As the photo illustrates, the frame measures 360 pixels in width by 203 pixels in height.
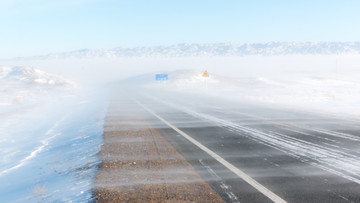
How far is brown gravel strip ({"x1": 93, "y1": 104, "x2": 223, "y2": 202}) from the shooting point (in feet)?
16.1

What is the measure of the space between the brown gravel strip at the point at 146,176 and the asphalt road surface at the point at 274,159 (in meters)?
0.26

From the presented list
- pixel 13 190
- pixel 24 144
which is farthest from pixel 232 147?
pixel 24 144

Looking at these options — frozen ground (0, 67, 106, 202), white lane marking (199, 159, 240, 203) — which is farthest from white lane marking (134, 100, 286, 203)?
frozen ground (0, 67, 106, 202)

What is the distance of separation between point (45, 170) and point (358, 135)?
8.78m

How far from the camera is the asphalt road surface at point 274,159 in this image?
5039mm

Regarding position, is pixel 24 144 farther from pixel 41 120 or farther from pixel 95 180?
pixel 95 180

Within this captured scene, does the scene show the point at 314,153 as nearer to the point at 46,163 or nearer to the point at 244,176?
the point at 244,176

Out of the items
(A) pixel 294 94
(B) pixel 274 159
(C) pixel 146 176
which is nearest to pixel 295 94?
(A) pixel 294 94

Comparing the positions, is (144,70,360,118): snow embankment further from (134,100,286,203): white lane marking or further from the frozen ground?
the frozen ground

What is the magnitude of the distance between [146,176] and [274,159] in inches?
109

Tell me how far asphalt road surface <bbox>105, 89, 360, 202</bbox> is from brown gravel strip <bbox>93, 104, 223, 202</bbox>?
257 millimetres

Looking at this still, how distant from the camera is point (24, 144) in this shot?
12867 millimetres

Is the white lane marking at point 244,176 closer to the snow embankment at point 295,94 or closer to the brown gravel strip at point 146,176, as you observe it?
the brown gravel strip at point 146,176

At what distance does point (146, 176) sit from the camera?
595 centimetres
